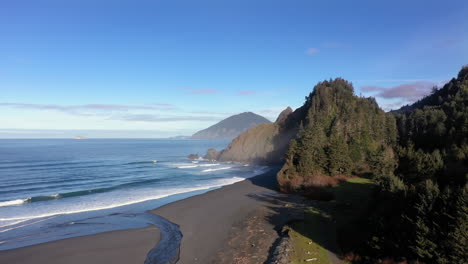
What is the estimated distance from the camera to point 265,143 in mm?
77812

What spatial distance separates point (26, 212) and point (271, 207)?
2501cm

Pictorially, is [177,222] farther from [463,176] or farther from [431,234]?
[463,176]

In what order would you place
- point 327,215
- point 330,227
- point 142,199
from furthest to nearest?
1. point 142,199
2. point 327,215
3. point 330,227

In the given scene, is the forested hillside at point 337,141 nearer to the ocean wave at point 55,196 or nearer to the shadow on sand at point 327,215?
the shadow on sand at point 327,215

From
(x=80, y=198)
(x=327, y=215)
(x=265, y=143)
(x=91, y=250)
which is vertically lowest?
(x=91, y=250)

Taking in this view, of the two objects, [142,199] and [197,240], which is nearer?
[197,240]

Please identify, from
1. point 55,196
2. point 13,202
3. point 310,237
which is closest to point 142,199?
point 55,196

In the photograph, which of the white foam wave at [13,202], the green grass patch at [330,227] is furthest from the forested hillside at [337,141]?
the white foam wave at [13,202]

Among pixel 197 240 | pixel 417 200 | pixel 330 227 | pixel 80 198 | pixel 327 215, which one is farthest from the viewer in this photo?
pixel 80 198

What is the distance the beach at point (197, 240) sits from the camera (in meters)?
17.9

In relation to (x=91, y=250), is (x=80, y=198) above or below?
above

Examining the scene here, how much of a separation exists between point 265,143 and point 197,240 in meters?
58.6

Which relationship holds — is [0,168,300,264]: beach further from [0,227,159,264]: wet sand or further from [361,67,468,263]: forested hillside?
[361,67,468,263]: forested hillside

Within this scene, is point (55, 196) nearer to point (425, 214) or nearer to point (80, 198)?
point (80, 198)
